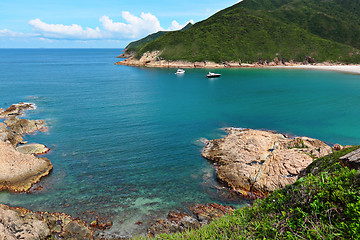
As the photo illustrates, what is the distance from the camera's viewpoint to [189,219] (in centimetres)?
2097

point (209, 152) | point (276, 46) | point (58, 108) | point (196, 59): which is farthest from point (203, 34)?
point (209, 152)

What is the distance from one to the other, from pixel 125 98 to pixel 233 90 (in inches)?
1536

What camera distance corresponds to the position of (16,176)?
88.3 ft

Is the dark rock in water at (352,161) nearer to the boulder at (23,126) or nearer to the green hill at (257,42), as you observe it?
the boulder at (23,126)

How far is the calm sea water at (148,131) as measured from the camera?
2422 cm

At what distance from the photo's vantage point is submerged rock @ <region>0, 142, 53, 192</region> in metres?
26.0

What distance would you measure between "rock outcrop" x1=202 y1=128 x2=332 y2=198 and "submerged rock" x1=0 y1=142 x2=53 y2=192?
2195 cm

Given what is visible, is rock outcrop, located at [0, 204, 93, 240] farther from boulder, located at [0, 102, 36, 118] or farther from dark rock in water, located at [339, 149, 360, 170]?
boulder, located at [0, 102, 36, 118]

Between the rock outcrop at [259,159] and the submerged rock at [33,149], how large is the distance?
974 inches

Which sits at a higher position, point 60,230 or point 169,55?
point 169,55

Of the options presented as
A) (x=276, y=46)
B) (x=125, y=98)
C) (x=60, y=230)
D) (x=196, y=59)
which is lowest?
(x=60, y=230)

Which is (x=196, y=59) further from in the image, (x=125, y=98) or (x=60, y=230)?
(x=60, y=230)

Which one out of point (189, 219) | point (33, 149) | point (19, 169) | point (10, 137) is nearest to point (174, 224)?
point (189, 219)

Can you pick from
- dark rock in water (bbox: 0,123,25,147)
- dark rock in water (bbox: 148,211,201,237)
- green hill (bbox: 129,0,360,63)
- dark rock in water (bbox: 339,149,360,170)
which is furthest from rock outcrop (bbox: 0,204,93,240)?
green hill (bbox: 129,0,360,63)
